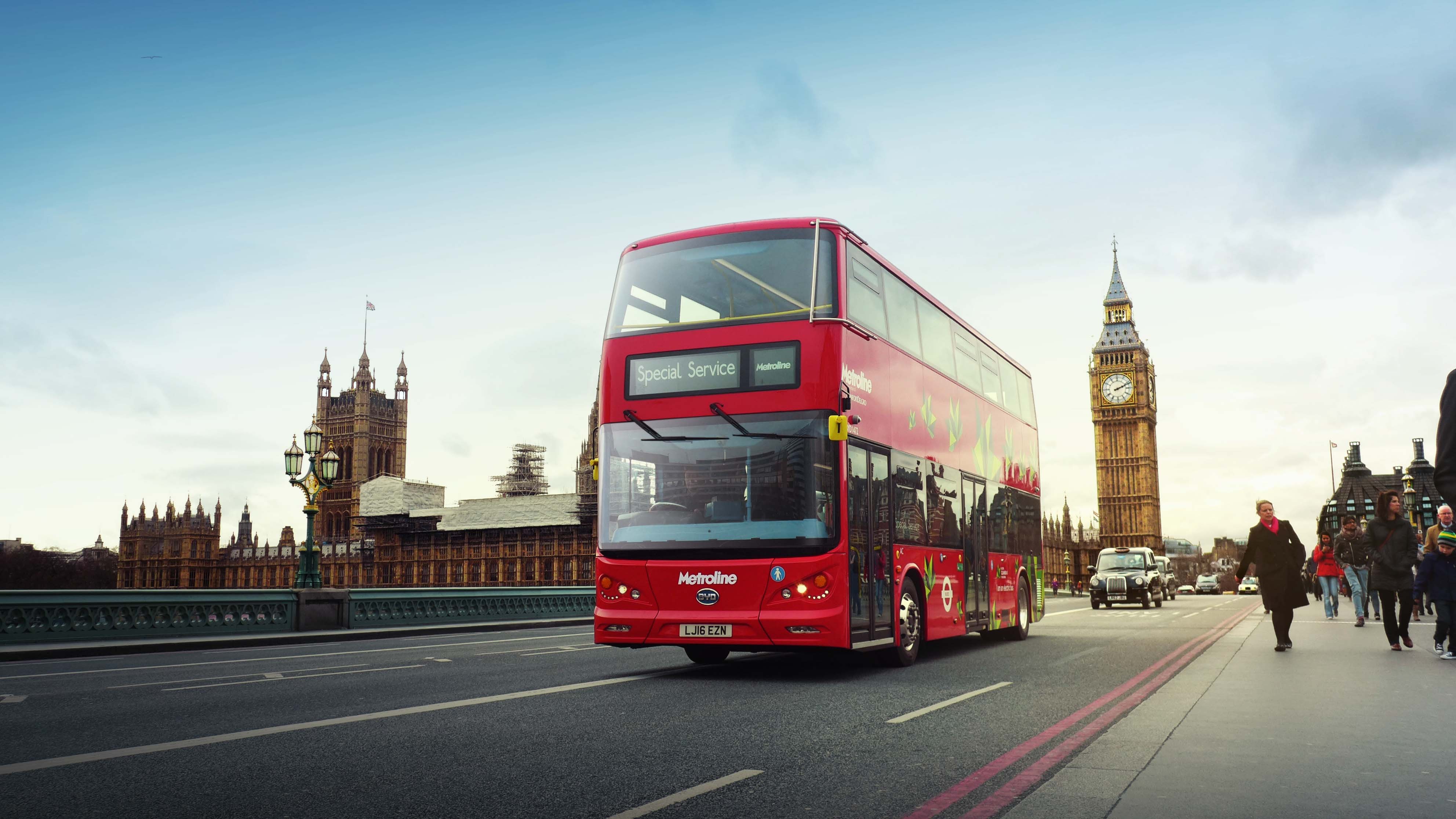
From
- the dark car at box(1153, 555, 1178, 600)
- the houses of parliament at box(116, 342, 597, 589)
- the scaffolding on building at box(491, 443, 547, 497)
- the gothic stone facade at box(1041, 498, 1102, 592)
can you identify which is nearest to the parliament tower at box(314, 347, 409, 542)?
the houses of parliament at box(116, 342, 597, 589)

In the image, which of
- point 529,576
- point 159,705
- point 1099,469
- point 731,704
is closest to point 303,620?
point 159,705

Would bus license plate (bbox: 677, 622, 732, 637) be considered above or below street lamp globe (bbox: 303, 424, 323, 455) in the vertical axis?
below

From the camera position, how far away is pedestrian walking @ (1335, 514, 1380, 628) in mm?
16984

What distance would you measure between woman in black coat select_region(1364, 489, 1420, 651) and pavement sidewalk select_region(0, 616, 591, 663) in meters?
16.1

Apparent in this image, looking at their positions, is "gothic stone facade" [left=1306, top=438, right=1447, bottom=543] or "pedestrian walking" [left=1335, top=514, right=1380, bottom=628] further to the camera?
"gothic stone facade" [left=1306, top=438, right=1447, bottom=543]

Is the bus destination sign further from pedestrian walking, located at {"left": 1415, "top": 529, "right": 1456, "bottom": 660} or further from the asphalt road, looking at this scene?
pedestrian walking, located at {"left": 1415, "top": 529, "right": 1456, "bottom": 660}

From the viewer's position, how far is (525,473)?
124250 mm

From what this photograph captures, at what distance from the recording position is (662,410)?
10.1 meters

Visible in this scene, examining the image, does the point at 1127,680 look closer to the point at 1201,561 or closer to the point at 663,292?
the point at 663,292

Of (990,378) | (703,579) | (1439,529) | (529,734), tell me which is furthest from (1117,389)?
(529,734)

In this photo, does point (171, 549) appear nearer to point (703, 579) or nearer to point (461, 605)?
point (461, 605)

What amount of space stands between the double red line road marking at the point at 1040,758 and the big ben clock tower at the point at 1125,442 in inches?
4926

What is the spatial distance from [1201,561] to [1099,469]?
80.8 m

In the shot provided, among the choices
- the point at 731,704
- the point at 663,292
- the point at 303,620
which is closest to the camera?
the point at 731,704
